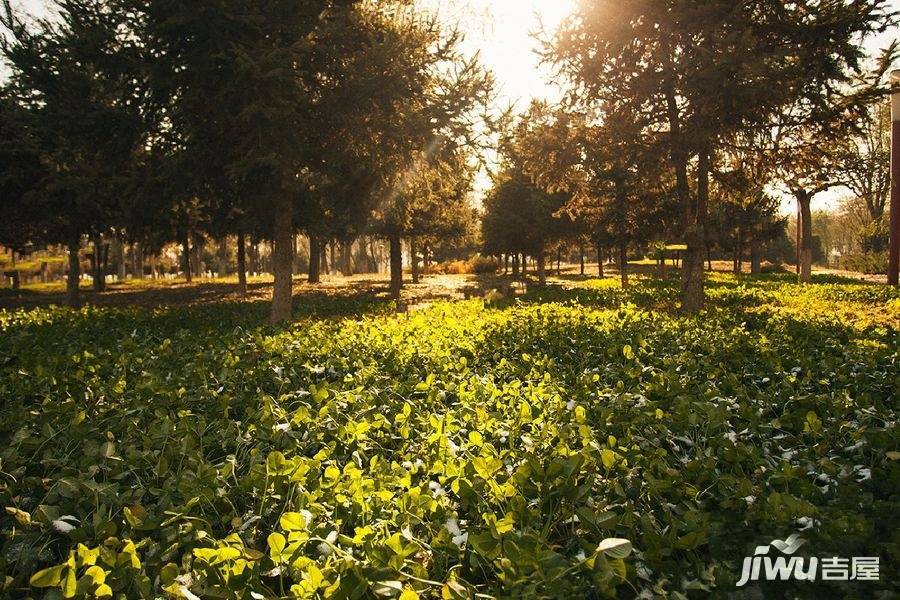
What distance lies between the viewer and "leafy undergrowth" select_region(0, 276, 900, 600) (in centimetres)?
204

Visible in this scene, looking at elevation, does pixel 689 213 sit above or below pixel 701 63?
below

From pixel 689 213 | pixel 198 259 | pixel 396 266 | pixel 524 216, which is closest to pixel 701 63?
pixel 689 213

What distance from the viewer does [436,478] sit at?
3.16m

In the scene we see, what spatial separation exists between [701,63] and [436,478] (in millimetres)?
12872

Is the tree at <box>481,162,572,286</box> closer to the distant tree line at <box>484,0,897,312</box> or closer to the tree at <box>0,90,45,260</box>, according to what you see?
the distant tree line at <box>484,0,897,312</box>

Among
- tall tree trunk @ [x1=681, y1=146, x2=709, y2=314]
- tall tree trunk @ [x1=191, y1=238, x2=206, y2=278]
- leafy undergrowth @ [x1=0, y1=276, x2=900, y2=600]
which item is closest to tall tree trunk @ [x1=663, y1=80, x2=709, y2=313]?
tall tree trunk @ [x1=681, y1=146, x2=709, y2=314]

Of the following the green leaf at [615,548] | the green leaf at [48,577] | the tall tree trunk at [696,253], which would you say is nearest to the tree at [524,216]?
the tall tree trunk at [696,253]

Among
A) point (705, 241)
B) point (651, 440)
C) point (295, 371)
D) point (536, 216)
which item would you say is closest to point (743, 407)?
point (651, 440)

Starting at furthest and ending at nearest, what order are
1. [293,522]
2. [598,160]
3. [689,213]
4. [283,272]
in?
1. [689,213]
2. [598,160]
3. [283,272]
4. [293,522]

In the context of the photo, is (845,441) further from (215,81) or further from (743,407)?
(215,81)

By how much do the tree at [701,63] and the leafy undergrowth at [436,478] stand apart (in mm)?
8812

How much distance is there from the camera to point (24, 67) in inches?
745

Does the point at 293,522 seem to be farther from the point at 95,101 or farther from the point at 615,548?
the point at 95,101

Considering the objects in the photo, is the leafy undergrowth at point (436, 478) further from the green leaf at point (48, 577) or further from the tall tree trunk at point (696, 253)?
the tall tree trunk at point (696, 253)
